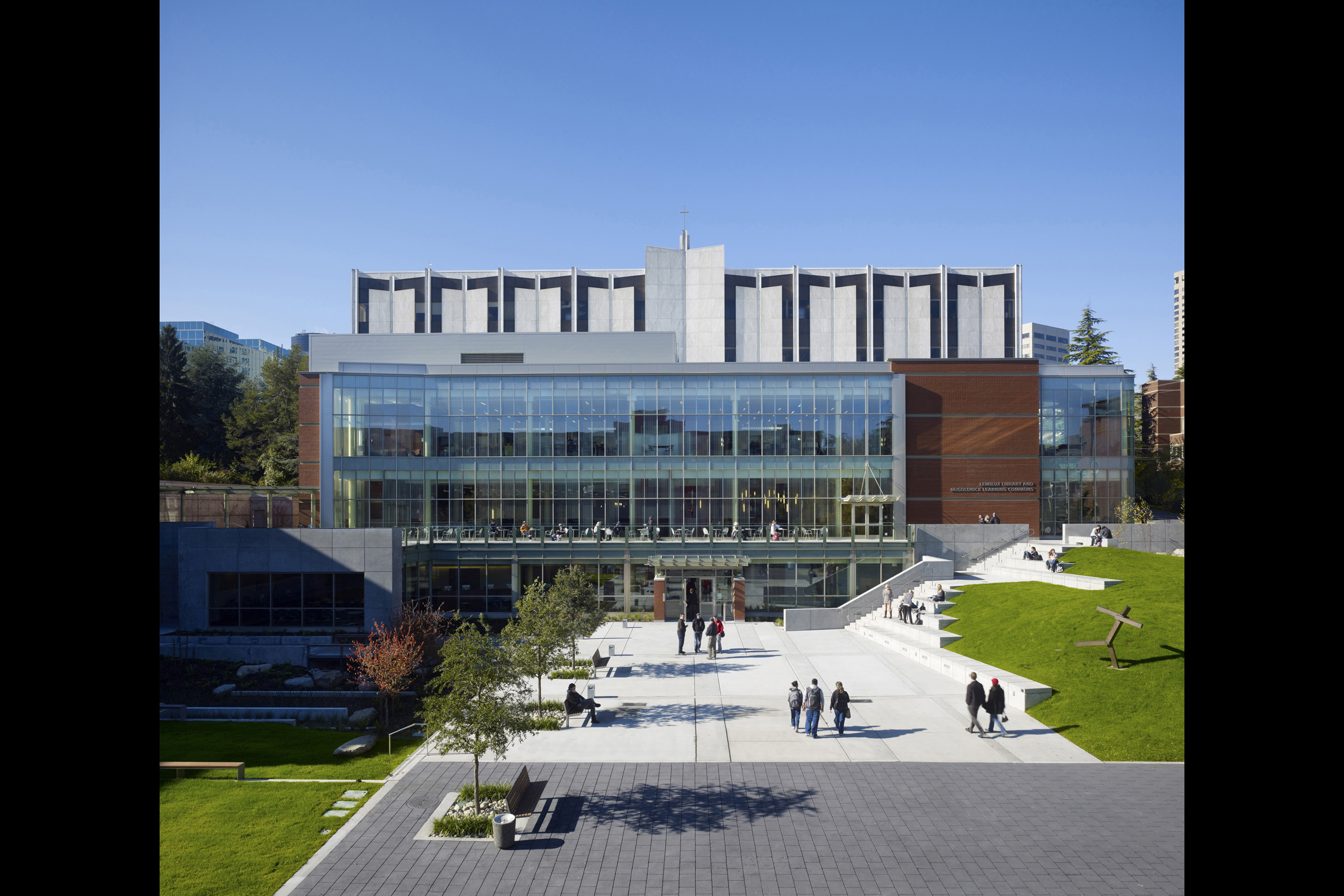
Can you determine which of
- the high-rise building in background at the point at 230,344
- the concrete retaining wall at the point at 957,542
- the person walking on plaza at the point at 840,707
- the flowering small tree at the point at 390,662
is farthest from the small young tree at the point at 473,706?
the high-rise building in background at the point at 230,344

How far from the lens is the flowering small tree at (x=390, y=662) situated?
1011 inches

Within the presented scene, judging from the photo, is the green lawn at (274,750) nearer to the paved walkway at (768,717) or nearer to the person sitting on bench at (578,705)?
the paved walkway at (768,717)

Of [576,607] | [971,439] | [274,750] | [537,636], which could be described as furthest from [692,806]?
[971,439]

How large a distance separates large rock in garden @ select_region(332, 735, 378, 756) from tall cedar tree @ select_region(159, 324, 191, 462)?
186 ft

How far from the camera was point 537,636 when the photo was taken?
23.9 meters

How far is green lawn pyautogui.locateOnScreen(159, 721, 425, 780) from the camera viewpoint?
2006 centimetres

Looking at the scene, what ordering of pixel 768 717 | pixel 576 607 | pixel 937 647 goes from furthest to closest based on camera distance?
pixel 576 607 < pixel 937 647 < pixel 768 717

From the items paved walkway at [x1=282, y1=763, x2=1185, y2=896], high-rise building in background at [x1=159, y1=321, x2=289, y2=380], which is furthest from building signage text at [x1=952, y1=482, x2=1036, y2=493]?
high-rise building in background at [x1=159, y1=321, x2=289, y2=380]

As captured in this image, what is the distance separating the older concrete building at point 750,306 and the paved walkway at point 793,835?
6207cm

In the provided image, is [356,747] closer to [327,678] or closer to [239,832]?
[239,832]

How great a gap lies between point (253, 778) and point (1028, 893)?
1791 cm

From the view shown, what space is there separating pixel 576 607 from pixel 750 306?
2108 inches
